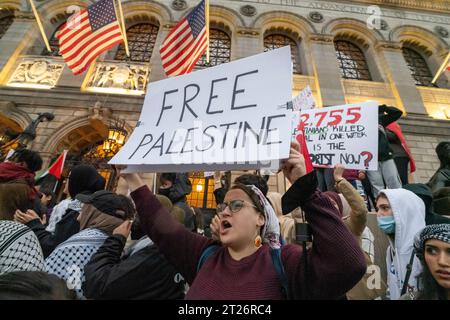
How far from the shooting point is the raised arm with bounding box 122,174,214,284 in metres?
1.54

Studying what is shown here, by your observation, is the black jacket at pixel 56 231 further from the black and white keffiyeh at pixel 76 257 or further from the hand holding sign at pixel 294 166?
the hand holding sign at pixel 294 166

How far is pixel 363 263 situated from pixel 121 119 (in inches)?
367

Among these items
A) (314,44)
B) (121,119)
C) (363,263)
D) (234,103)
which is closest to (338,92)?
(314,44)

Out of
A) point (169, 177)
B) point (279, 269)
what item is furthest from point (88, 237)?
point (169, 177)

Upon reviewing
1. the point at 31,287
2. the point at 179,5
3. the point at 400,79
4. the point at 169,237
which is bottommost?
the point at 31,287

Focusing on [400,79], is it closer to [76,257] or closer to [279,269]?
[279,269]

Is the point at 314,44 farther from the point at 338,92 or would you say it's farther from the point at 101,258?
the point at 101,258

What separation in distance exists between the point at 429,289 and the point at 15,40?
51.4 feet

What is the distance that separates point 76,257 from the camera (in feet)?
5.65

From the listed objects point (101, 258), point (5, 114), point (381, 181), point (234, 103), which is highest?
point (5, 114)

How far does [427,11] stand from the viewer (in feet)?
45.0

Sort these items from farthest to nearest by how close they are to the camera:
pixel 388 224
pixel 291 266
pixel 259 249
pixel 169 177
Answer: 1. pixel 169 177
2. pixel 388 224
3. pixel 259 249
4. pixel 291 266

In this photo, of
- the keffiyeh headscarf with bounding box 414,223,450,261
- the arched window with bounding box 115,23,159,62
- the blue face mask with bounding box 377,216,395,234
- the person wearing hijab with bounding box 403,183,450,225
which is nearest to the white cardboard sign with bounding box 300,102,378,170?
the person wearing hijab with bounding box 403,183,450,225

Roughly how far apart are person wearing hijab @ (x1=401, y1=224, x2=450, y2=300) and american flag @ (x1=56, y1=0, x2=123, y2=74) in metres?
7.75
